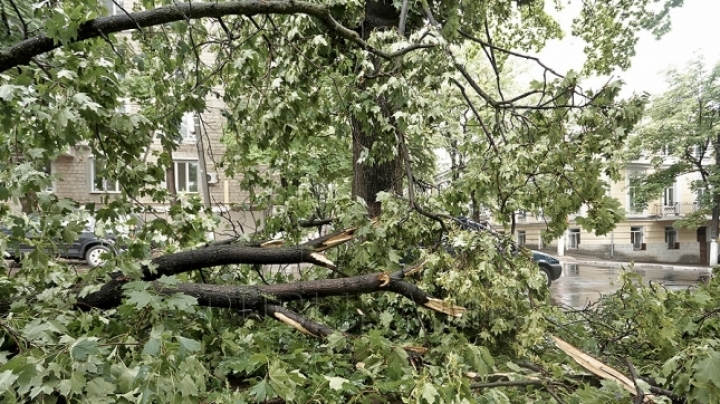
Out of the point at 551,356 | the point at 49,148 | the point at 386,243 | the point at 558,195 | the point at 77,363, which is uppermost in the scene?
the point at 49,148

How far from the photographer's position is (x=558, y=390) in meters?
2.20

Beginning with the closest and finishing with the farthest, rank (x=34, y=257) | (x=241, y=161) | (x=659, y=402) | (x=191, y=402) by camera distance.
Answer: (x=191, y=402) → (x=659, y=402) → (x=34, y=257) → (x=241, y=161)

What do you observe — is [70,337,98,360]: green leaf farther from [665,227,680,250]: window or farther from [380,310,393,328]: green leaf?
[665,227,680,250]: window

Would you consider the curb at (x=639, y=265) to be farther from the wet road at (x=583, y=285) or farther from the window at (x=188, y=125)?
the window at (x=188, y=125)

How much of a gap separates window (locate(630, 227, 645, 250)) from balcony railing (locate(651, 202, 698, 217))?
138 centimetres

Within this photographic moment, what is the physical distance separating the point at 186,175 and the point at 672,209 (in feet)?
87.0

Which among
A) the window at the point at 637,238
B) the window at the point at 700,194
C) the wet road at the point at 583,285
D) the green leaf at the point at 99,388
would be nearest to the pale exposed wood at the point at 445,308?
the green leaf at the point at 99,388

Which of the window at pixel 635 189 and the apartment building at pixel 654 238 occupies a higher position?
the window at pixel 635 189

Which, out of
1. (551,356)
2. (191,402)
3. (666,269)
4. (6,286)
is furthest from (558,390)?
(666,269)

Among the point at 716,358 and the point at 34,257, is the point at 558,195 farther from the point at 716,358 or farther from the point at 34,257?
the point at 34,257

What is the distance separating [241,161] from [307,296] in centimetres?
168

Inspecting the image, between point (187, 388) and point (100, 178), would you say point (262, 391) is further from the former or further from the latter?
point (100, 178)

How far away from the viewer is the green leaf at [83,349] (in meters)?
1.30

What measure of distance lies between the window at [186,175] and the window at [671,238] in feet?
88.1
